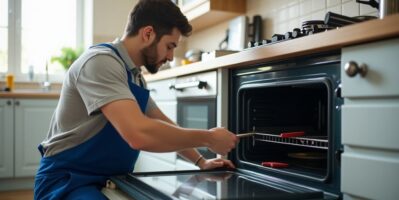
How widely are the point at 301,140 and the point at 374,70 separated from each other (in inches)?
15.0

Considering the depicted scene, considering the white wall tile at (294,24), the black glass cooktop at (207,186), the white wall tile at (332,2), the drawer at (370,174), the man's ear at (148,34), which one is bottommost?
the black glass cooktop at (207,186)

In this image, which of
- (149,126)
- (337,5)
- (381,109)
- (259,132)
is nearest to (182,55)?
(337,5)

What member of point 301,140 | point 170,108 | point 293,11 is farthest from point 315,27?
point 170,108

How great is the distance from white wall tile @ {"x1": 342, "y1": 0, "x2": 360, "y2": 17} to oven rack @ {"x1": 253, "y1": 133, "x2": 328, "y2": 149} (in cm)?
73

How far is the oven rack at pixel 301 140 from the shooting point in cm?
119

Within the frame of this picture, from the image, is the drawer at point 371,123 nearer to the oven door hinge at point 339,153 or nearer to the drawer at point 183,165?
the oven door hinge at point 339,153

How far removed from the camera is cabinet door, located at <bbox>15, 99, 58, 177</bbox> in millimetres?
3614

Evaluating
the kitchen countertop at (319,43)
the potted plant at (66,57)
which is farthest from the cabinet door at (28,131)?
the kitchen countertop at (319,43)

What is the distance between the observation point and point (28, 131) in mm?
3656

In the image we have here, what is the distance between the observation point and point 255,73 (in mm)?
1454

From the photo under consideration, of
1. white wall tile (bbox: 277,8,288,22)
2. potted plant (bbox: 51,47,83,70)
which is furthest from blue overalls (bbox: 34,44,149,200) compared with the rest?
potted plant (bbox: 51,47,83,70)

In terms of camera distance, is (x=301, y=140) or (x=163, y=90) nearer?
(x=301, y=140)

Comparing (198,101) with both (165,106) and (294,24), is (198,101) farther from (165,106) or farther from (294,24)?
(294,24)

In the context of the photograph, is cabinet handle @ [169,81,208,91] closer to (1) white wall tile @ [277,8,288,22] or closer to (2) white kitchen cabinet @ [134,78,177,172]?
(2) white kitchen cabinet @ [134,78,177,172]
